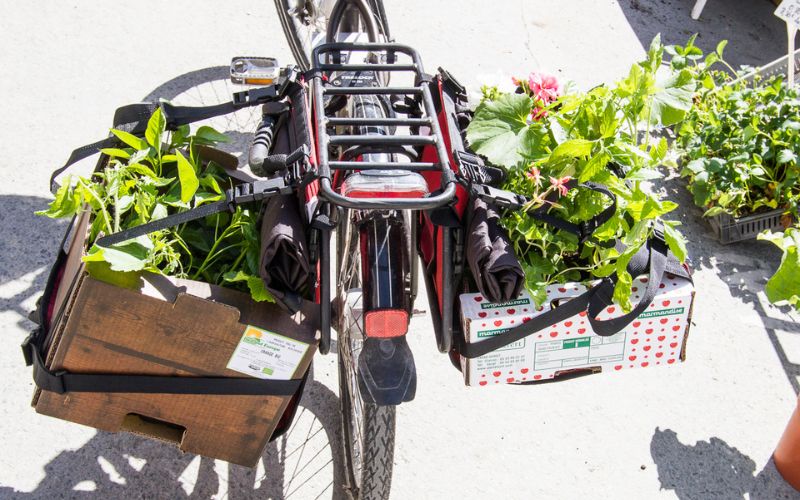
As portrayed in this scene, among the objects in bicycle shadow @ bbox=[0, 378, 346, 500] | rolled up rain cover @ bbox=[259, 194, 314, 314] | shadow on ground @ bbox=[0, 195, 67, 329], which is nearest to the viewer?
rolled up rain cover @ bbox=[259, 194, 314, 314]

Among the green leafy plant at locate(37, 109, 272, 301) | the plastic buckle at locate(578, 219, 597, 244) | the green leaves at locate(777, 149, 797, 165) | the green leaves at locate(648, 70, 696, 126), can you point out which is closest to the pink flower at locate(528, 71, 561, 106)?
the green leaves at locate(648, 70, 696, 126)

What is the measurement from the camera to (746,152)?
3682 mm

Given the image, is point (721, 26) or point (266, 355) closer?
point (266, 355)

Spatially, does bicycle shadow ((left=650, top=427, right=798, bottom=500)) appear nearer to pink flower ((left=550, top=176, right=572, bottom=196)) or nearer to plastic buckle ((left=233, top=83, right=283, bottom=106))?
pink flower ((left=550, top=176, right=572, bottom=196))

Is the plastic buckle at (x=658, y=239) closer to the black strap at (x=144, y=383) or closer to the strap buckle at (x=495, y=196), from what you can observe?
the strap buckle at (x=495, y=196)

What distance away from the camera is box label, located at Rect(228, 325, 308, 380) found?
1.90 m

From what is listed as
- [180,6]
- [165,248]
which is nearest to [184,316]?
[165,248]

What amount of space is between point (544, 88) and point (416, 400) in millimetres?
1406

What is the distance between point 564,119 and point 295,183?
0.76 metres

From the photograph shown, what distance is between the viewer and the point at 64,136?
12.5 feet

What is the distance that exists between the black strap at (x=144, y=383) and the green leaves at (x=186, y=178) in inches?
18.8

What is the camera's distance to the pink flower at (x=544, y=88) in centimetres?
216

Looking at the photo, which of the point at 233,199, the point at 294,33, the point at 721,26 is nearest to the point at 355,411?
the point at 233,199

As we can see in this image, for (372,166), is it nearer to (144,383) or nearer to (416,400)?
(144,383)
